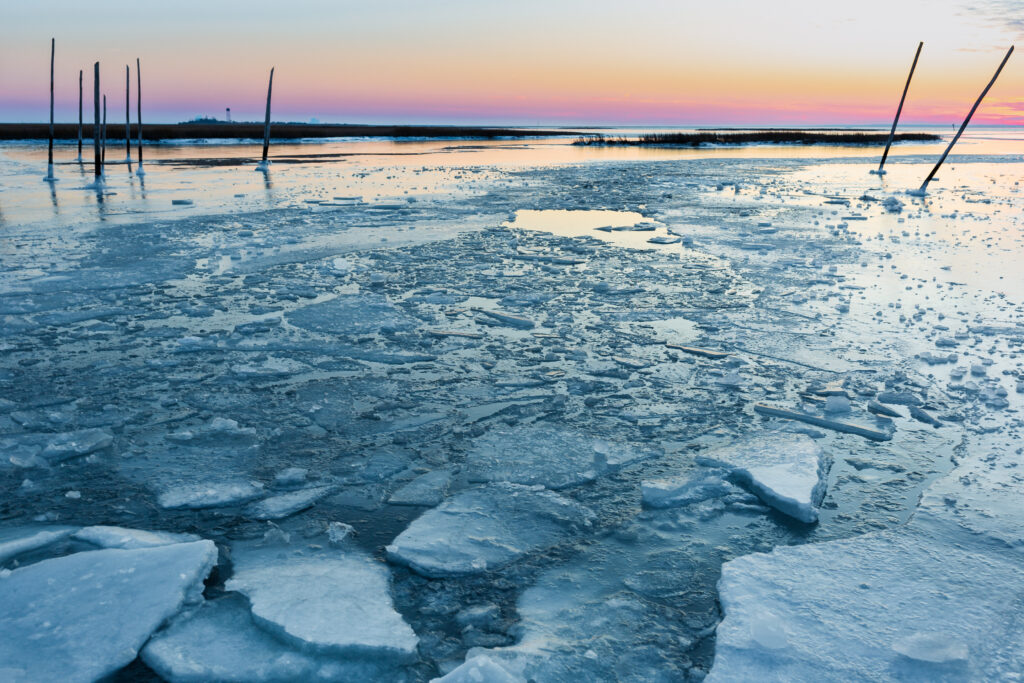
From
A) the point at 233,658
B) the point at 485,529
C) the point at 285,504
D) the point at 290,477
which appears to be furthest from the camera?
the point at 290,477

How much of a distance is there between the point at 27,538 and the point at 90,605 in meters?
0.65

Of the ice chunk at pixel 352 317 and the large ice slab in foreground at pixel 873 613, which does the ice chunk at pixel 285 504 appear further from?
the ice chunk at pixel 352 317

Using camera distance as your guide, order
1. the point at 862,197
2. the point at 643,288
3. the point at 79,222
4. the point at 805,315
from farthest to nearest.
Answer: the point at 862,197 < the point at 79,222 < the point at 643,288 < the point at 805,315

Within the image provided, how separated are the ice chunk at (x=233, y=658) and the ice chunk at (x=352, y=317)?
11.3 ft

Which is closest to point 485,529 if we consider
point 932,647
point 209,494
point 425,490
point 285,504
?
point 425,490

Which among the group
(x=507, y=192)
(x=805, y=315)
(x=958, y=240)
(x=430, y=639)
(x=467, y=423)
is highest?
(x=507, y=192)

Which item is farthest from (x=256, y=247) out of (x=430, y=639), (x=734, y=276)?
(x=430, y=639)

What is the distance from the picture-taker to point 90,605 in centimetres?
223

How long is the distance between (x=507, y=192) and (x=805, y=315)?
12.0 metres

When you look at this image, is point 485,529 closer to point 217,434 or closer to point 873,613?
point 873,613

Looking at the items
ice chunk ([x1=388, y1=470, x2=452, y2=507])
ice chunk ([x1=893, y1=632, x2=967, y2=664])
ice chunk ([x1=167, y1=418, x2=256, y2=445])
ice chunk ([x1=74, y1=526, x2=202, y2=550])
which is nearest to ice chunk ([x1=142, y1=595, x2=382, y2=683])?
ice chunk ([x1=74, y1=526, x2=202, y2=550])

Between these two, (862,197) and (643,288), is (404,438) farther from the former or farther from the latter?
(862,197)

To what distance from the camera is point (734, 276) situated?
7742 mm

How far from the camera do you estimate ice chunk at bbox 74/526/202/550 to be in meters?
2.60
